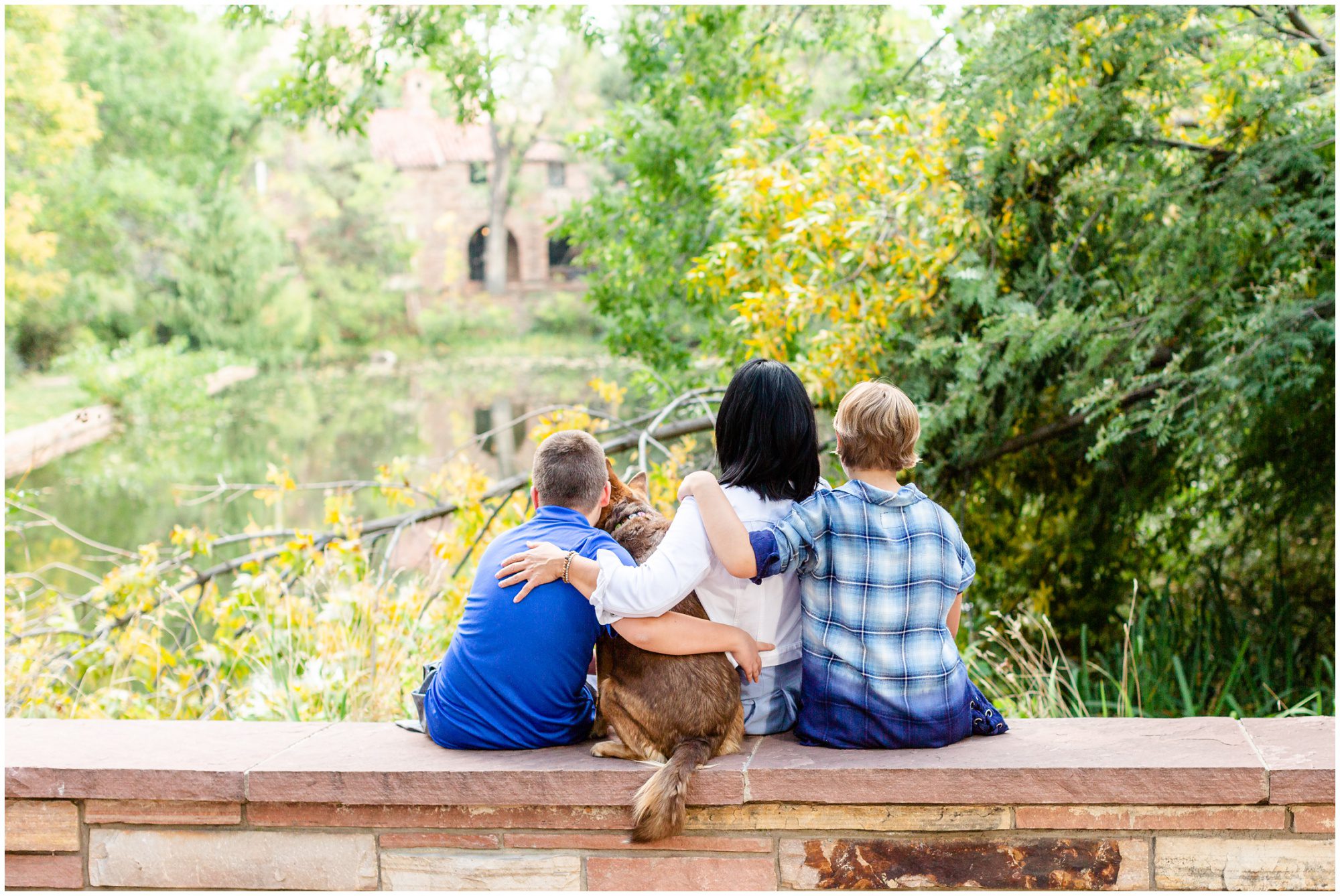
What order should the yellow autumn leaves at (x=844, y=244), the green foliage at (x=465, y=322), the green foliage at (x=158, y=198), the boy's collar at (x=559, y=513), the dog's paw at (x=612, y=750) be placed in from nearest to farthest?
1. the dog's paw at (x=612, y=750)
2. the boy's collar at (x=559, y=513)
3. the yellow autumn leaves at (x=844, y=244)
4. the green foliage at (x=158, y=198)
5. the green foliage at (x=465, y=322)

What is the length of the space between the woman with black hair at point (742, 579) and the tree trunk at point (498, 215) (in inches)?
1227

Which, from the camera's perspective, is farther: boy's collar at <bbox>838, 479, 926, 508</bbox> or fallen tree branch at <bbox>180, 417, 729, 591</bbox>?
fallen tree branch at <bbox>180, 417, 729, 591</bbox>

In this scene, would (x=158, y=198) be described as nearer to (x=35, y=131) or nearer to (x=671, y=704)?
(x=35, y=131)

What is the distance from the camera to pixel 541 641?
96.6 inches

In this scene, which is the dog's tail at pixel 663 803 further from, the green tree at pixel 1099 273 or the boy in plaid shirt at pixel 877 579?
the green tree at pixel 1099 273

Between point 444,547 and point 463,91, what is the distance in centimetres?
296

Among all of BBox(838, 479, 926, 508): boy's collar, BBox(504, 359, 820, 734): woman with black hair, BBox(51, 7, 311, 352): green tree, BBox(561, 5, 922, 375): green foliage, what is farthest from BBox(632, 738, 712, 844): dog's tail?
BBox(51, 7, 311, 352): green tree

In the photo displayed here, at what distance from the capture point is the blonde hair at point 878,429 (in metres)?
2.38

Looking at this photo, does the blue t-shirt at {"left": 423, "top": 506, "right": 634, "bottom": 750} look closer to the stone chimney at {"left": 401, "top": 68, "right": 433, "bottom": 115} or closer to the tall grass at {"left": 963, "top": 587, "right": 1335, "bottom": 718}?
the tall grass at {"left": 963, "top": 587, "right": 1335, "bottom": 718}

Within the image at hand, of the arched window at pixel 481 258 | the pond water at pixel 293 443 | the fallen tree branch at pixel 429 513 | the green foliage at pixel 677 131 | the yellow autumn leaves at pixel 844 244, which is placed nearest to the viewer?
the yellow autumn leaves at pixel 844 244

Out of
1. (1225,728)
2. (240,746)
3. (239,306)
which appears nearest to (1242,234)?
(1225,728)

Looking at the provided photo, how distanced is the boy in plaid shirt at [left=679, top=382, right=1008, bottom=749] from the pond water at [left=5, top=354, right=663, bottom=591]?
6.38m

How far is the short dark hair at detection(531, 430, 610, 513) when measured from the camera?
2531 millimetres

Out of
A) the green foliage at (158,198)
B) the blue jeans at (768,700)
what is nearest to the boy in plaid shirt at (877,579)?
the blue jeans at (768,700)
